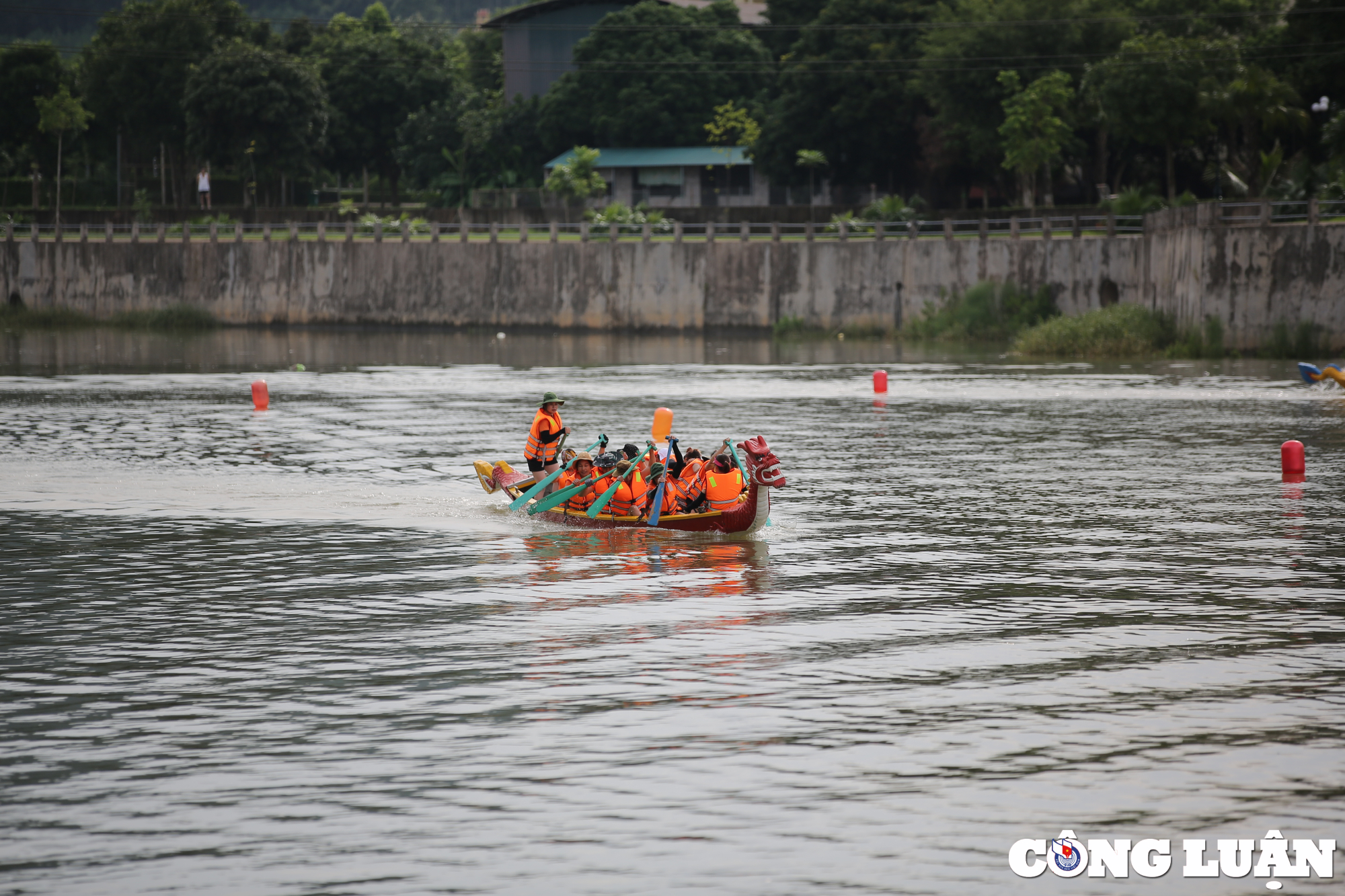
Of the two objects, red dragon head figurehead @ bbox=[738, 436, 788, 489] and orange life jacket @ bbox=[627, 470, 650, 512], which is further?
orange life jacket @ bbox=[627, 470, 650, 512]

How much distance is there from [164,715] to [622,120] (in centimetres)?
8920

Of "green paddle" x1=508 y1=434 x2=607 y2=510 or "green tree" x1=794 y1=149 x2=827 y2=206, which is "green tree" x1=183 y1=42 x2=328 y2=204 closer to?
"green tree" x1=794 y1=149 x2=827 y2=206

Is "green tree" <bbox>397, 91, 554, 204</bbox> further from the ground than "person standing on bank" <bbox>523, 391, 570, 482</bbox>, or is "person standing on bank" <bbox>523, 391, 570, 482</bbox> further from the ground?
"green tree" <bbox>397, 91, 554, 204</bbox>

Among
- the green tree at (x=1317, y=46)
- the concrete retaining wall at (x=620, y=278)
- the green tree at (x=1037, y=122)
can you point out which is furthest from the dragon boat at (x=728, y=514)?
the green tree at (x=1037, y=122)

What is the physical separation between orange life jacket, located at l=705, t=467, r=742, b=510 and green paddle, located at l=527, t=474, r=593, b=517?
74.3 inches

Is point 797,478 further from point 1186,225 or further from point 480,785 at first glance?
point 1186,225

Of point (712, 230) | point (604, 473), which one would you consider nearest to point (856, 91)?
point (712, 230)

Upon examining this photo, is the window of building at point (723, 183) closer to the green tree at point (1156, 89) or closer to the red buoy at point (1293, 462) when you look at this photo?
the green tree at point (1156, 89)

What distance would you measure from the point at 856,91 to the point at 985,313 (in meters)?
27.5

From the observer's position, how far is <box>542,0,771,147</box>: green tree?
9919cm

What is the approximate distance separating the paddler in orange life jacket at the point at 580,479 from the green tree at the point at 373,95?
87.8 meters

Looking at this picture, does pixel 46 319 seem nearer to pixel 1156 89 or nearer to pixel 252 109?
pixel 252 109

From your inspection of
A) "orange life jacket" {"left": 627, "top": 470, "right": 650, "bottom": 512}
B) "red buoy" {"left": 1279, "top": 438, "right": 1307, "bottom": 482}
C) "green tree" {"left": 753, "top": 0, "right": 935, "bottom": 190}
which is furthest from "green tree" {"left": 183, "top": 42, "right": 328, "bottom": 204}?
"orange life jacket" {"left": 627, "top": 470, "right": 650, "bottom": 512}

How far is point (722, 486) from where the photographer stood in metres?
20.2
